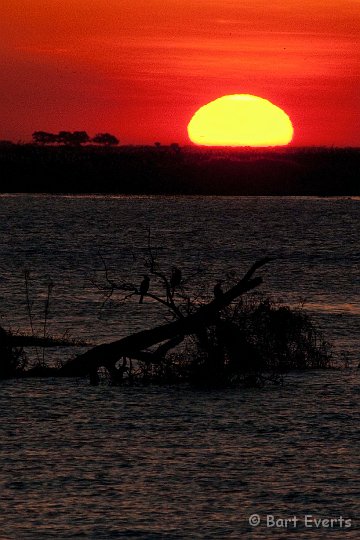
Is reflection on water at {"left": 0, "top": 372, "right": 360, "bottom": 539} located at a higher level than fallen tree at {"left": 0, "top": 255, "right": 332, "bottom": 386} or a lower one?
lower

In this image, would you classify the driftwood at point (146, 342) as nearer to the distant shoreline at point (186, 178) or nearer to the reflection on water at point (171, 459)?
the reflection on water at point (171, 459)

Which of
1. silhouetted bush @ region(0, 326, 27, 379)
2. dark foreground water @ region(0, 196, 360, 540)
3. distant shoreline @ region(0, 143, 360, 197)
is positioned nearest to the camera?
dark foreground water @ region(0, 196, 360, 540)

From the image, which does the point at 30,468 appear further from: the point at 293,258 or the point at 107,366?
the point at 293,258

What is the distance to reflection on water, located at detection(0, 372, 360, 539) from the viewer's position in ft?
38.5

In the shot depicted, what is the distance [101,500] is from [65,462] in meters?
1.45

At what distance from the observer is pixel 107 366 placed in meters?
18.5

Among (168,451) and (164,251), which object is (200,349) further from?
(164,251)

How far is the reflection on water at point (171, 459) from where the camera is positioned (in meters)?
11.7

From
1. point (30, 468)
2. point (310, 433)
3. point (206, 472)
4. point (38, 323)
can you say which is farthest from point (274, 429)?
point (38, 323)

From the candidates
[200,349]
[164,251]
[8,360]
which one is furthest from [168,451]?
[164,251]

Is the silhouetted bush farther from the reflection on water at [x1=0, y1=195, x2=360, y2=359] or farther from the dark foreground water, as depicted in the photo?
the reflection on water at [x1=0, y1=195, x2=360, y2=359]

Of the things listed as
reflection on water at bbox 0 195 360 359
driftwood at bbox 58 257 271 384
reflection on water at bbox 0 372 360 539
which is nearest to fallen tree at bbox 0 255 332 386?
driftwood at bbox 58 257 271 384

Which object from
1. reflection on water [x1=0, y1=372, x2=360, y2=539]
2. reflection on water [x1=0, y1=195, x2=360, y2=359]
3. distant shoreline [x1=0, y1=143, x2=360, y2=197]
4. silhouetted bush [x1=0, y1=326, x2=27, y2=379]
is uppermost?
distant shoreline [x1=0, y1=143, x2=360, y2=197]

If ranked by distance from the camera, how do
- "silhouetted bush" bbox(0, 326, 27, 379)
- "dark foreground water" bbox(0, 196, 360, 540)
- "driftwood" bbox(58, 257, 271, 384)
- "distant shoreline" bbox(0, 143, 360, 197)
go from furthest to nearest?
"distant shoreline" bbox(0, 143, 360, 197), "silhouetted bush" bbox(0, 326, 27, 379), "driftwood" bbox(58, 257, 271, 384), "dark foreground water" bbox(0, 196, 360, 540)
